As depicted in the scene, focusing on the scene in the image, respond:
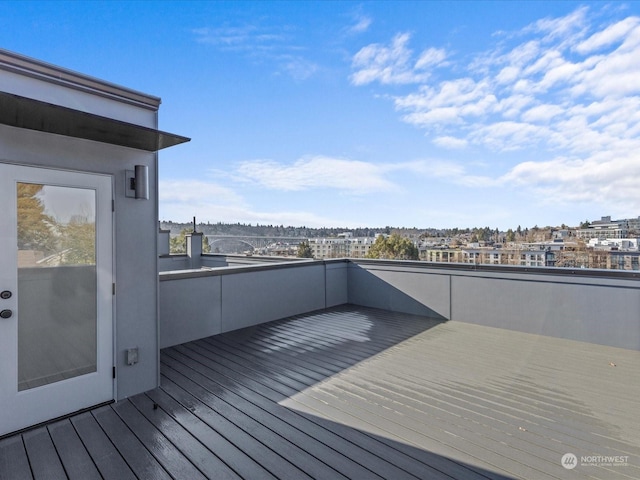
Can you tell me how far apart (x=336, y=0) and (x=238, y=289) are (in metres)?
7.04

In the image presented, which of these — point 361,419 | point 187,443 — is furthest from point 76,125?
point 361,419

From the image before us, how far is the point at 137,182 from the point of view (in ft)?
9.24

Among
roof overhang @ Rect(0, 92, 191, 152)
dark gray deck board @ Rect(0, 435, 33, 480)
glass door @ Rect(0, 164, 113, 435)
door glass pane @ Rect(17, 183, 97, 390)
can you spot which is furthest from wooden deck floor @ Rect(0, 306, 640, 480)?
roof overhang @ Rect(0, 92, 191, 152)

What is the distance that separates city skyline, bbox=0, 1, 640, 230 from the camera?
6.48 m

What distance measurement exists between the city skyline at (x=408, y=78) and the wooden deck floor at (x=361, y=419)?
2.25 m

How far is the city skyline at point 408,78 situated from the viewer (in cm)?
648

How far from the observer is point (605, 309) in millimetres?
4145

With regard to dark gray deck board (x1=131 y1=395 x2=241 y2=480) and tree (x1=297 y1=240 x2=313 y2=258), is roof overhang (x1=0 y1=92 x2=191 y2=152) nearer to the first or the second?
dark gray deck board (x1=131 y1=395 x2=241 y2=480)

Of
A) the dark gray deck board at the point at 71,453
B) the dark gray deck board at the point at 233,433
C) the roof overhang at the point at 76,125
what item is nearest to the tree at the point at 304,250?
the dark gray deck board at the point at 233,433

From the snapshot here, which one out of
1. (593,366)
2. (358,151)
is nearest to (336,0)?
(358,151)

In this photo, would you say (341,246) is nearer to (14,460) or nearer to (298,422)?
(298,422)

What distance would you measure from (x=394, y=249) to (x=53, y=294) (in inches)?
211
